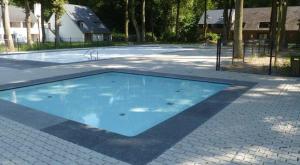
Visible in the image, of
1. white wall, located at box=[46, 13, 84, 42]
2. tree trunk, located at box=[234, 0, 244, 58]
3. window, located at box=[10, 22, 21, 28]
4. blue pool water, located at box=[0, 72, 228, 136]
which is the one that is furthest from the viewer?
window, located at box=[10, 22, 21, 28]

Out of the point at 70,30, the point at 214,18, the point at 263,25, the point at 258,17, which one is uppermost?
the point at 214,18

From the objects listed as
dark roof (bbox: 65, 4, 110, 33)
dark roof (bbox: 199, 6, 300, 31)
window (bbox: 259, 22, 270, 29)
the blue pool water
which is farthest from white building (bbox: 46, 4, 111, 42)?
the blue pool water

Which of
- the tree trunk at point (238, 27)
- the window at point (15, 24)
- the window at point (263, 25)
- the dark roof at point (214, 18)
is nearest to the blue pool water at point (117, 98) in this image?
the tree trunk at point (238, 27)

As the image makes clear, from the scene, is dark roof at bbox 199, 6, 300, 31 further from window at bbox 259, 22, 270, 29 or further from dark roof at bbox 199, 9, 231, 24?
window at bbox 259, 22, 270, 29

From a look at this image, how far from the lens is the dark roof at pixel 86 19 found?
4647 cm

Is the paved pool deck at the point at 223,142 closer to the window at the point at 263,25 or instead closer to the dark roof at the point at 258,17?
the dark roof at the point at 258,17

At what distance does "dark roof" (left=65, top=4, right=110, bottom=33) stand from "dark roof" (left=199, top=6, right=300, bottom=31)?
1773 cm

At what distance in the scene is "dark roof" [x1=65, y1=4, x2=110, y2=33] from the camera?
46.5 metres

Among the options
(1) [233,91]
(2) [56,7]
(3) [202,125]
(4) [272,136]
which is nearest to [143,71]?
(1) [233,91]

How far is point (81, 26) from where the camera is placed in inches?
1829

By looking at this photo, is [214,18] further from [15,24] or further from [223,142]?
[223,142]

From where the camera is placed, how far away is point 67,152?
4.52 meters

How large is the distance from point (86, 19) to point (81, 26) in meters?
1.72

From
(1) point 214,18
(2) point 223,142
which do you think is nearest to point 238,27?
(2) point 223,142
